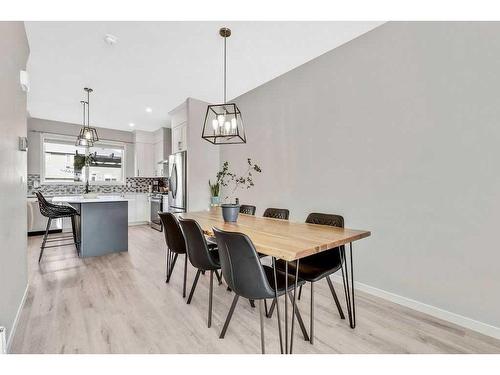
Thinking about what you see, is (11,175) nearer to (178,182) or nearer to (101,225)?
(101,225)

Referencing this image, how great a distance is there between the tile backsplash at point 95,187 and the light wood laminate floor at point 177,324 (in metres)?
3.61

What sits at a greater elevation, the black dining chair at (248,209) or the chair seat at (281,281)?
the black dining chair at (248,209)

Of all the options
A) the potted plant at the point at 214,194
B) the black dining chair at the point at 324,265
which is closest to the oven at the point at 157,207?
the potted plant at the point at 214,194

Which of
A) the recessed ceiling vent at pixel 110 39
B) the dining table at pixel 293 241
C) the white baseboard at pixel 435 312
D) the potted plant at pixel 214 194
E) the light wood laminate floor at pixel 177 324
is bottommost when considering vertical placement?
the light wood laminate floor at pixel 177 324

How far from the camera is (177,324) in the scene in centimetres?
189

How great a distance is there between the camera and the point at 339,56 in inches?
107

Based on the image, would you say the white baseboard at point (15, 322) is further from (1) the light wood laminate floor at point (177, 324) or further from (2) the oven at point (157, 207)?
(2) the oven at point (157, 207)

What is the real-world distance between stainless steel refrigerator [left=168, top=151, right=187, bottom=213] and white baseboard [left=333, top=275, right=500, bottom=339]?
315cm

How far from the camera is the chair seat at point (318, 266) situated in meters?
1.74

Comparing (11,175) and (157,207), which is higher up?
(11,175)

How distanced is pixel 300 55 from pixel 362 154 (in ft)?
4.62

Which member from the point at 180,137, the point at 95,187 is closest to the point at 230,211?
the point at 180,137

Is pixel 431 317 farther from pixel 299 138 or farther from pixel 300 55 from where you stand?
pixel 300 55

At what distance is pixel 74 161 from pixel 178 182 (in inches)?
101
